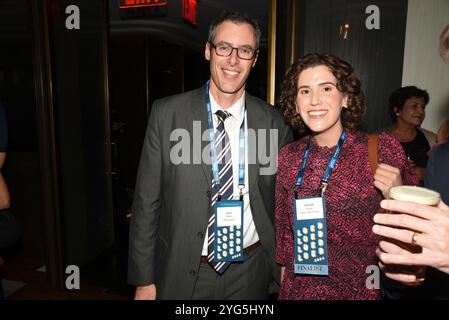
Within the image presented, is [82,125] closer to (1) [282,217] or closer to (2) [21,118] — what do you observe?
(2) [21,118]

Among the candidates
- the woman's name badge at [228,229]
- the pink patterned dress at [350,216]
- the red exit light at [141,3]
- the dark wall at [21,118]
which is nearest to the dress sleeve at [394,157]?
the pink patterned dress at [350,216]

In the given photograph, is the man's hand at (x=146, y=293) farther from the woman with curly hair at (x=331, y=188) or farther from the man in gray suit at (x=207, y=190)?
the woman with curly hair at (x=331, y=188)

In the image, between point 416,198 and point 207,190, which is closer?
point 416,198

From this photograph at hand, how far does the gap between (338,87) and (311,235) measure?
72 cm

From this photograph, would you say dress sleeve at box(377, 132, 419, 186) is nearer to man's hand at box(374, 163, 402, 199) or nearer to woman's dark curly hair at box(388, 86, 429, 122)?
man's hand at box(374, 163, 402, 199)

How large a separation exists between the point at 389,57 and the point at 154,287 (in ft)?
8.30

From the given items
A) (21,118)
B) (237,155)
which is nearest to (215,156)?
(237,155)

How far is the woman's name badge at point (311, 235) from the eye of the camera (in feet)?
4.84

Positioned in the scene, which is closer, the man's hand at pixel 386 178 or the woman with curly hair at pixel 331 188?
the man's hand at pixel 386 178

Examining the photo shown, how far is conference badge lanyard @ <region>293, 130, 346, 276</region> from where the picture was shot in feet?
4.84

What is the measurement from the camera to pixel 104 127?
12.6 feet

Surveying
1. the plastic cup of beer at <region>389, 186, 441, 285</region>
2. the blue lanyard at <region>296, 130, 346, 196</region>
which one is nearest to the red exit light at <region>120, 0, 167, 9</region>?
the blue lanyard at <region>296, 130, 346, 196</region>

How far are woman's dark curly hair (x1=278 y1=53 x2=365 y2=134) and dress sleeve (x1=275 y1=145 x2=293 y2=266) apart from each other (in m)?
0.25

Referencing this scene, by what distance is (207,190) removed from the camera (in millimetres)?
1619
